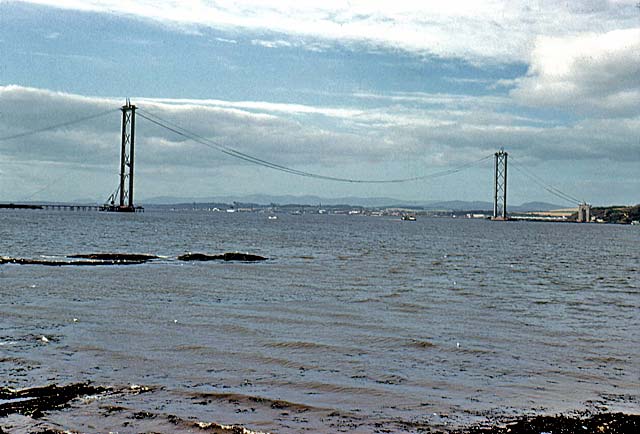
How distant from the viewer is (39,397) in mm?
12398

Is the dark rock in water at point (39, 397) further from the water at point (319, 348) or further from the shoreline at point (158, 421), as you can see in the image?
the water at point (319, 348)

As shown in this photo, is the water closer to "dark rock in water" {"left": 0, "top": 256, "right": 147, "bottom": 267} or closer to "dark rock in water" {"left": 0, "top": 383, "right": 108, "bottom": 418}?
"dark rock in water" {"left": 0, "top": 383, "right": 108, "bottom": 418}

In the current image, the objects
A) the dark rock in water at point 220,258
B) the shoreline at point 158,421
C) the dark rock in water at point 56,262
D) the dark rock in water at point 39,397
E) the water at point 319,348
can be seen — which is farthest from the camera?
the dark rock in water at point 220,258

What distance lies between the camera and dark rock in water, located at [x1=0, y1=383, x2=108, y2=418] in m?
11.6

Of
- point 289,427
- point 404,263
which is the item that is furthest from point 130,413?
point 404,263

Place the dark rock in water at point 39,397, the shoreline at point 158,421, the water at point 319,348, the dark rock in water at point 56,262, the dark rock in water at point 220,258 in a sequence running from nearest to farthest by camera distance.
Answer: the shoreline at point 158,421, the dark rock in water at point 39,397, the water at point 319,348, the dark rock in water at point 56,262, the dark rock in water at point 220,258

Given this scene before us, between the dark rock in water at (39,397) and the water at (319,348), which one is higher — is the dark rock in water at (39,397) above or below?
above

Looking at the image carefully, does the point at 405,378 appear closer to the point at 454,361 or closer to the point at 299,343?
the point at 454,361

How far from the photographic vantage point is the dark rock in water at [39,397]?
1157cm

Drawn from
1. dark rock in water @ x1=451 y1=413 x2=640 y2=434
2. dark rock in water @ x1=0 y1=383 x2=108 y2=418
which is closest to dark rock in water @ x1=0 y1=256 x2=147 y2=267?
dark rock in water @ x1=0 y1=383 x2=108 y2=418

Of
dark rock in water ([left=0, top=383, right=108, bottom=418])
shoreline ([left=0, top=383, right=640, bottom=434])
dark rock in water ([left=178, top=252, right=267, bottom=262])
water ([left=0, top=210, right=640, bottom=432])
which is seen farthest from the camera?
dark rock in water ([left=178, top=252, right=267, bottom=262])

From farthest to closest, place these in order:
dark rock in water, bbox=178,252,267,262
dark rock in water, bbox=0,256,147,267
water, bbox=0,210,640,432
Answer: dark rock in water, bbox=178,252,267,262
dark rock in water, bbox=0,256,147,267
water, bbox=0,210,640,432

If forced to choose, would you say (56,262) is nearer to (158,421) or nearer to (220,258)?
(220,258)

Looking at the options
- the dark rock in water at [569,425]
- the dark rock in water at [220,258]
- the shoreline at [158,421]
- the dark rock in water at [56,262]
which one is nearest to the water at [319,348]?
the shoreline at [158,421]
